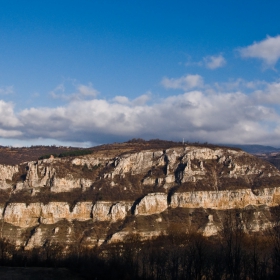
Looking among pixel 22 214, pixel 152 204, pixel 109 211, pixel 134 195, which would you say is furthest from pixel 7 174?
pixel 152 204

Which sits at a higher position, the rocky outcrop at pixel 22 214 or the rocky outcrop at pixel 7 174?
the rocky outcrop at pixel 7 174

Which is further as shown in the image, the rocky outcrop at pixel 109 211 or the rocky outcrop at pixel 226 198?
the rocky outcrop at pixel 226 198

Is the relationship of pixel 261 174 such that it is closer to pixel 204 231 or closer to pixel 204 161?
pixel 204 161

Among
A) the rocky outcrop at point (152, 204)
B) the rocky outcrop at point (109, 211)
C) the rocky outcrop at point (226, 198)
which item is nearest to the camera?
the rocky outcrop at point (109, 211)

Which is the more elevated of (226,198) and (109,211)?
(226,198)

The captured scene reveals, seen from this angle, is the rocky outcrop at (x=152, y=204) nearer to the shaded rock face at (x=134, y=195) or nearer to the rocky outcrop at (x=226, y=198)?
the shaded rock face at (x=134, y=195)

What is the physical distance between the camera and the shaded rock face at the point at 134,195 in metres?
144

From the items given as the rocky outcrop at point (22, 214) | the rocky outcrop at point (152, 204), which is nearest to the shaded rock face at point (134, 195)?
the rocky outcrop at point (152, 204)

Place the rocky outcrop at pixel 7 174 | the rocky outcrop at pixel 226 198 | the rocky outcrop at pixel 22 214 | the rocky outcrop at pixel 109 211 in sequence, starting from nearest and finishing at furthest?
the rocky outcrop at pixel 22 214 → the rocky outcrop at pixel 109 211 → the rocky outcrop at pixel 226 198 → the rocky outcrop at pixel 7 174

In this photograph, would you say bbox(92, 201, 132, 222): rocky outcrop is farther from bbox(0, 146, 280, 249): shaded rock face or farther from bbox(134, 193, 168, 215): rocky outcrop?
bbox(134, 193, 168, 215): rocky outcrop

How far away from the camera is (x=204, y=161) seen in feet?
607

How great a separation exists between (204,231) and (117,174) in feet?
193

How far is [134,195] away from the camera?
167250mm

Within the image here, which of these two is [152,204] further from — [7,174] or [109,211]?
[7,174]
